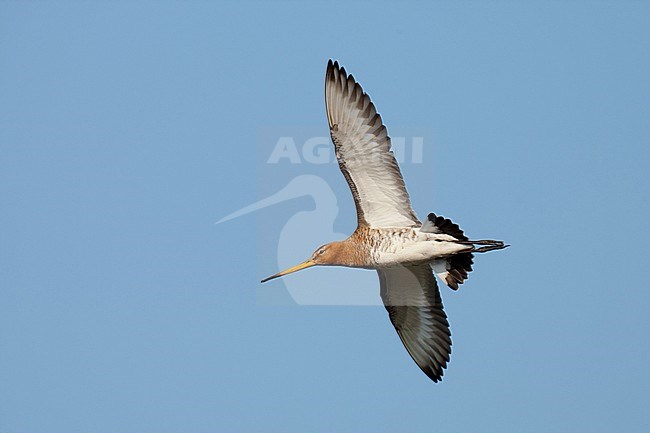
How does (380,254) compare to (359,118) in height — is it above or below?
below

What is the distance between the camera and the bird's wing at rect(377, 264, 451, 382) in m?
14.4

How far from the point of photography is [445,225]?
1288 centimetres

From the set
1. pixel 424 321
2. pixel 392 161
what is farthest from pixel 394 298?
pixel 392 161

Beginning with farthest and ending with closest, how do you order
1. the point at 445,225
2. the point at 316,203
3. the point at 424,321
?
the point at 316,203
the point at 424,321
the point at 445,225

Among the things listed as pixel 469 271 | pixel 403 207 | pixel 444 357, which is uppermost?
pixel 403 207

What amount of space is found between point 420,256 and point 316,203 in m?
3.05

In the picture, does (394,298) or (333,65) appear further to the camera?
(394,298)

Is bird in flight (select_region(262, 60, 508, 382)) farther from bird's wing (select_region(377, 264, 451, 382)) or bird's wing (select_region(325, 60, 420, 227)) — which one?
bird's wing (select_region(377, 264, 451, 382))

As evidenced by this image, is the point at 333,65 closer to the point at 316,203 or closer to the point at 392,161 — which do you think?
the point at 392,161

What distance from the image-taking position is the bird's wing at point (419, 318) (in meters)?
14.4

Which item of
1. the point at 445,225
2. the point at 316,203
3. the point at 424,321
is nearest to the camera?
the point at 445,225

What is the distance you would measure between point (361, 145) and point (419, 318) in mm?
3013

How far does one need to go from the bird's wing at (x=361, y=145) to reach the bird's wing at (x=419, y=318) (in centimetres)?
136

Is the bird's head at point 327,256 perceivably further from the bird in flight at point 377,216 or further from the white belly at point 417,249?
the white belly at point 417,249
